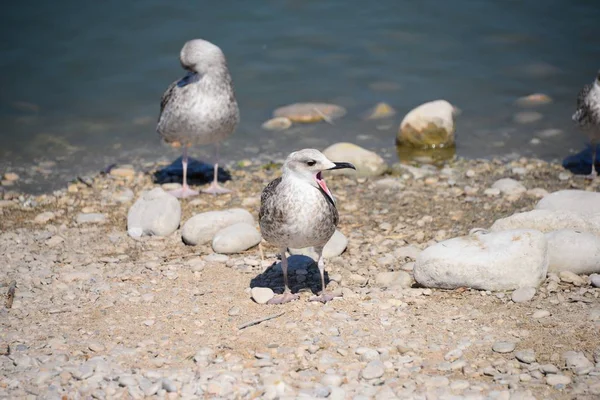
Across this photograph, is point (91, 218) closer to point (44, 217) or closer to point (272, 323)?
point (44, 217)

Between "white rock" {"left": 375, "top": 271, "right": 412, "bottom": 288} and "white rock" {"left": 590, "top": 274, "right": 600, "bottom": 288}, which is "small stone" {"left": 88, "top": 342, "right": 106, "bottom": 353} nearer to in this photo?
"white rock" {"left": 375, "top": 271, "right": 412, "bottom": 288}

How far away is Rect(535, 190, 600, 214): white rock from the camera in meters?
8.30

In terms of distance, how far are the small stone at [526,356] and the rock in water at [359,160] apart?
525 cm

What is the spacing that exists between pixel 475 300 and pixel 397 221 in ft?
8.02

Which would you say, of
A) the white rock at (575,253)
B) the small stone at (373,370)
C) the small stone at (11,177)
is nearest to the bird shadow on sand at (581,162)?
the white rock at (575,253)

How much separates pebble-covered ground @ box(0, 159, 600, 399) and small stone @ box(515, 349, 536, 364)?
0.01m

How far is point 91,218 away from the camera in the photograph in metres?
9.33

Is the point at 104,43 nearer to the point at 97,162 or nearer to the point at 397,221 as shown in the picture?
the point at 97,162

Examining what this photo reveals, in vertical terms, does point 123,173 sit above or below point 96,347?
below

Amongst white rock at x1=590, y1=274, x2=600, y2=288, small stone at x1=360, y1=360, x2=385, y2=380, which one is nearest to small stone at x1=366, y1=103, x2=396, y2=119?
white rock at x1=590, y1=274, x2=600, y2=288

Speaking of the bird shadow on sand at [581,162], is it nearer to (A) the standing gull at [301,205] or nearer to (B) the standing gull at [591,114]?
(B) the standing gull at [591,114]

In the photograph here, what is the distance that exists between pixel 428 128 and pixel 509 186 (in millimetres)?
2671

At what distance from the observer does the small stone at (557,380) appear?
17.7 feet

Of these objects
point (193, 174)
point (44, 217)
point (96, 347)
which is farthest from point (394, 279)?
point (193, 174)
